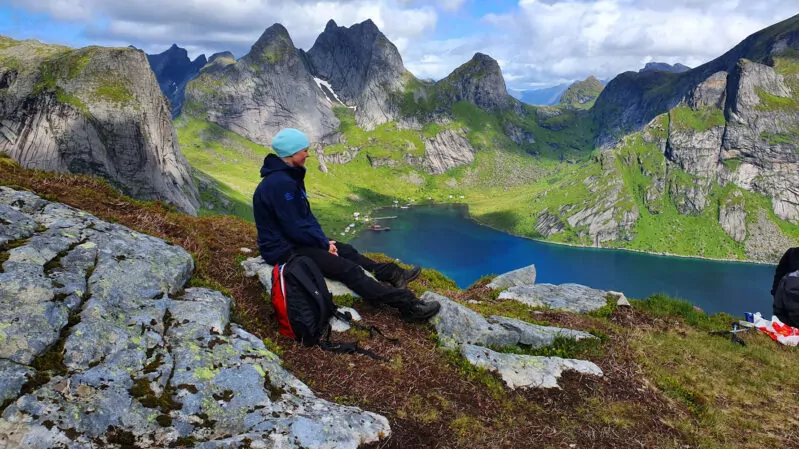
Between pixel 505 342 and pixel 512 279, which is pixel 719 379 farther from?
pixel 512 279

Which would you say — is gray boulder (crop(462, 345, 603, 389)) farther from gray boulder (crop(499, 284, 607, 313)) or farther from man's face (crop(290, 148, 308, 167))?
man's face (crop(290, 148, 308, 167))

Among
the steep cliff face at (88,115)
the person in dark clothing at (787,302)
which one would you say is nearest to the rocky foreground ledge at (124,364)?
the person in dark clothing at (787,302)

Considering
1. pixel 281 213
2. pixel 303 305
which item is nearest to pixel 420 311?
pixel 303 305

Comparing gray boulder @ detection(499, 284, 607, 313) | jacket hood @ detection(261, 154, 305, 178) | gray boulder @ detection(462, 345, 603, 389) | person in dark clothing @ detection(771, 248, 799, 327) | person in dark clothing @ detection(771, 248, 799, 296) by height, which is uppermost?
jacket hood @ detection(261, 154, 305, 178)

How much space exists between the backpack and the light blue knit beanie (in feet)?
10.2

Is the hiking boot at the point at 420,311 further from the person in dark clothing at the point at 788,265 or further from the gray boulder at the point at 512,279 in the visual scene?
the gray boulder at the point at 512,279

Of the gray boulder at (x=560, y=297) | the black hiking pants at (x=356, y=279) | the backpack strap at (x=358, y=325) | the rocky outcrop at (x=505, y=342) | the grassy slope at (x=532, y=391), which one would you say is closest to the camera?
the grassy slope at (x=532, y=391)

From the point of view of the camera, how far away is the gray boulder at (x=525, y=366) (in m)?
9.80

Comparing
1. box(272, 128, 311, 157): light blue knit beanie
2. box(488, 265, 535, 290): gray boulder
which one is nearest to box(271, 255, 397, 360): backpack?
box(272, 128, 311, 157): light blue knit beanie

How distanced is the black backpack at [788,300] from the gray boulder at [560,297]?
27.6ft

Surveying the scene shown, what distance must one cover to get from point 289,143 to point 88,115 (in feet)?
467

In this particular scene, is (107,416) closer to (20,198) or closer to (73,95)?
(20,198)

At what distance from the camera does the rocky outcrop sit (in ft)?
32.6

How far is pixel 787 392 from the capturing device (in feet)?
36.6
